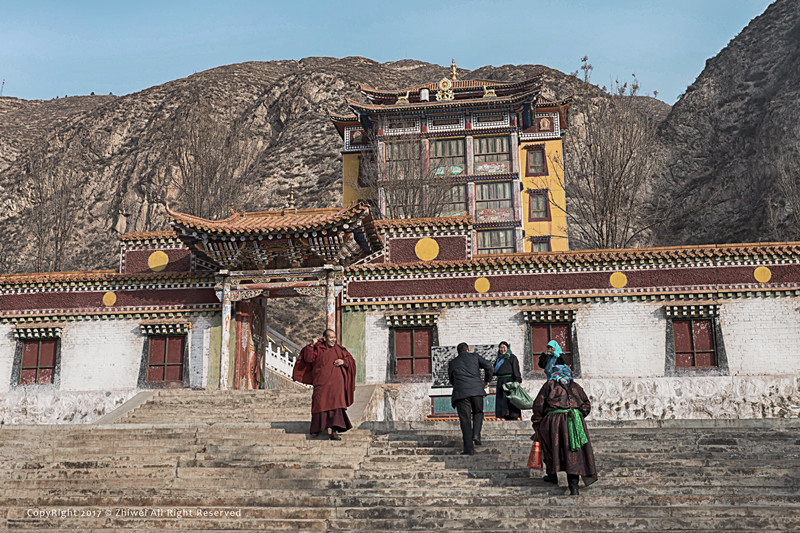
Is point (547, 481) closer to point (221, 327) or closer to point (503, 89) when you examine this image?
point (221, 327)

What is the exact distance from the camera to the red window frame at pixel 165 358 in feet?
64.6

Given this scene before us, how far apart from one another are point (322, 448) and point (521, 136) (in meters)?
29.1

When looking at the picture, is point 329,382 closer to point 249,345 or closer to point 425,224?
point 249,345

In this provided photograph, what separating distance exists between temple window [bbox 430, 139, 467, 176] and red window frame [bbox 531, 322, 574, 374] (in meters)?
14.8

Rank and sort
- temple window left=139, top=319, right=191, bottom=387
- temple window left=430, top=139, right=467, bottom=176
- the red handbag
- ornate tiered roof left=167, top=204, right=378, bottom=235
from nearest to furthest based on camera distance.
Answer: the red handbag < ornate tiered roof left=167, top=204, right=378, bottom=235 < temple window left=139, top=319, right=191, bottom=387 < temple window left=430, top=139, right=467, bottom=176

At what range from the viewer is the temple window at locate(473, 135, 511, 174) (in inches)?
1312

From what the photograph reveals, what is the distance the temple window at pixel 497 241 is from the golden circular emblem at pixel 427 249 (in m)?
13.2

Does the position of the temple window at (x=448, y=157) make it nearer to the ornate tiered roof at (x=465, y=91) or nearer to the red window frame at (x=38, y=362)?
the ornate tiered roof at (x=465, y=91)

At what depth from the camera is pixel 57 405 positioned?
64.4 ft

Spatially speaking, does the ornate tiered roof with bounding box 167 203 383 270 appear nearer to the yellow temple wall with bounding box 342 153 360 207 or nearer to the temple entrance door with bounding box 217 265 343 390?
the temple entrance door with bounding box 217 265 343 390

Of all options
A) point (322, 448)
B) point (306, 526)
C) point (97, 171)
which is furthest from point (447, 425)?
point (97, 171)

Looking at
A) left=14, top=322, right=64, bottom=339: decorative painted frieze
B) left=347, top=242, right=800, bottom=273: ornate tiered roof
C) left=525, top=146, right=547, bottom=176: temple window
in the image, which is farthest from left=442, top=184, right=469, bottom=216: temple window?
left=14, top=322, right=64, bottom=339: decorative painted frieze

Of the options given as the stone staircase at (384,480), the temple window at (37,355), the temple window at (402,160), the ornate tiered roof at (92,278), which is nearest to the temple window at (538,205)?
the temple window at (402,160)

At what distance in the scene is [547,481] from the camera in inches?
358
